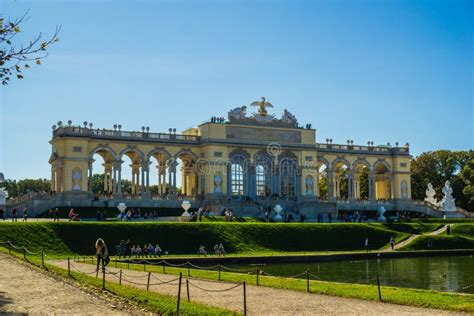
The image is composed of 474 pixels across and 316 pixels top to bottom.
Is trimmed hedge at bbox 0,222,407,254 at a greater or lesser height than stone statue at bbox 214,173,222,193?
lesser

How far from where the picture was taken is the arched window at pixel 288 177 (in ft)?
219

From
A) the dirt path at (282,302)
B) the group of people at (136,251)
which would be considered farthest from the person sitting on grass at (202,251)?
the dirt path at (282,302)

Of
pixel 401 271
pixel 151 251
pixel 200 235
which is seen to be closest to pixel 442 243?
pixel 401 271

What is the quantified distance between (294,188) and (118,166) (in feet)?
60.0

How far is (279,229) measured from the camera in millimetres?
46875

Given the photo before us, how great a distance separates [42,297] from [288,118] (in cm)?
5067

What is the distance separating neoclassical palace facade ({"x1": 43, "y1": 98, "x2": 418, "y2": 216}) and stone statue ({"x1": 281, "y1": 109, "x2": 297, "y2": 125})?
0.09 m

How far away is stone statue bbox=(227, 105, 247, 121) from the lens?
64500 mm

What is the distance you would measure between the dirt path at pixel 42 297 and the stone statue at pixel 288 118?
45.3m

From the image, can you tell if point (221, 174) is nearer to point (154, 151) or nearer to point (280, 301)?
point (154, 151)

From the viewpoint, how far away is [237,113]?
64.9 metres

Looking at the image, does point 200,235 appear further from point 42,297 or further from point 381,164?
point 381,164

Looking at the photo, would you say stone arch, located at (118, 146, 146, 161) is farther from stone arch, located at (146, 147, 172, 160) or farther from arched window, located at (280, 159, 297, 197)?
arched window, located at (280, 159, 297, 197)

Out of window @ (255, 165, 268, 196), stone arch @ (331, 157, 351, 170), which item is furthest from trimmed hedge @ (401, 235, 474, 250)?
stone arch @ (331, 157, 351, 170)
